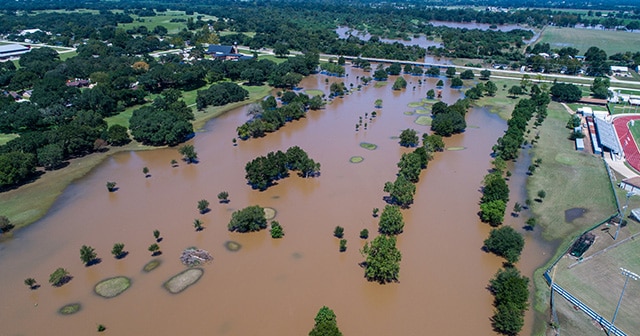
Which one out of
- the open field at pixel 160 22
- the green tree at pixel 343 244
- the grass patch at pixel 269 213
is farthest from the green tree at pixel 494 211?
the open field at pixel 160 22

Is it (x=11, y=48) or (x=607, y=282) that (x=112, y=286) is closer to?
(x=607, y=282)

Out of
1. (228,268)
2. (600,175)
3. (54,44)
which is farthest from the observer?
(54,44)

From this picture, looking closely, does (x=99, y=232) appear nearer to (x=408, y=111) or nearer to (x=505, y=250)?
(x=505, y=250)

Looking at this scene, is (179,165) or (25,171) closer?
(25,171)

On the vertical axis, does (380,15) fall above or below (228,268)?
above

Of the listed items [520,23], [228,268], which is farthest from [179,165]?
[520,23]

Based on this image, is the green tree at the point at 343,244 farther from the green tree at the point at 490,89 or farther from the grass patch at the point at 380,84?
the grass patch at the point at 380,84
